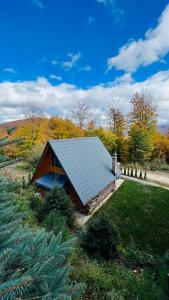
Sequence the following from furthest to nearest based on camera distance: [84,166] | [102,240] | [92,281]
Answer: [84,166]
[102,240]
[92,281]

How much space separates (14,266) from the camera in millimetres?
1798

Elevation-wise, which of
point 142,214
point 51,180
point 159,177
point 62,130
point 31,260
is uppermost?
point 31,260

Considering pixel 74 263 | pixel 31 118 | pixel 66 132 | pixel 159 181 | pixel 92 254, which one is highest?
pixel 31 118

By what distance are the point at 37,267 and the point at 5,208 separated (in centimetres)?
59

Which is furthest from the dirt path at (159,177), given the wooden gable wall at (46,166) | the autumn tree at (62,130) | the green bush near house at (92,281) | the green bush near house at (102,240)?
the green bush near house at (92,281)

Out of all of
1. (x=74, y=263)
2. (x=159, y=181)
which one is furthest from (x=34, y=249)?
(x=159, y=181)

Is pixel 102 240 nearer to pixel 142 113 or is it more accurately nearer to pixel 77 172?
pixel 77 172

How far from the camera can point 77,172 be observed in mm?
12312

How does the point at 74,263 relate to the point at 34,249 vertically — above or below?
below

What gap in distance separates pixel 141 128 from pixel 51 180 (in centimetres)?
1645

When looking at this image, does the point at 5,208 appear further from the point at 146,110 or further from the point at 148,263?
the point at 146,110

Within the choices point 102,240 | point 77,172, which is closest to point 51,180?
point 77,172

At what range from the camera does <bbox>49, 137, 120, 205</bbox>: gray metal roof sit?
1159 centimetres

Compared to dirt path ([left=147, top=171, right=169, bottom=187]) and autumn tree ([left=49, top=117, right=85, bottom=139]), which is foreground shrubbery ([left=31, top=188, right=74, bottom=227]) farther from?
autumn tree ([left=49, top=117, right=85, bottom=139])
